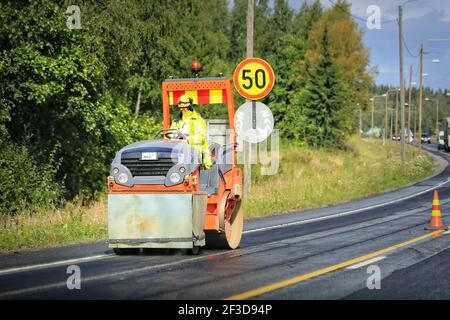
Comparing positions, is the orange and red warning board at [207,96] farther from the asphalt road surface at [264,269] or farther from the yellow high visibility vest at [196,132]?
the asphalt road surface at [264,269]

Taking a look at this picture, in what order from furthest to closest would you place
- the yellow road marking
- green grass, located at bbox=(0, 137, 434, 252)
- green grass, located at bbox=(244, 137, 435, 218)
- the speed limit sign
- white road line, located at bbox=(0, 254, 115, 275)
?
1. green grass, located at bbox=(244, 137, 435, 218)
2. the speed limit sign
3. green grass, located at bbox=(0, 137, 434, 252)
4. white road line, located at bbox=(0, 254, 115, 275)
5. the yellow road marking

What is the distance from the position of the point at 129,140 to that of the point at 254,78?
10.3m

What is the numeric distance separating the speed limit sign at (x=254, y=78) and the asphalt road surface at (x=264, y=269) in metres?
6.04

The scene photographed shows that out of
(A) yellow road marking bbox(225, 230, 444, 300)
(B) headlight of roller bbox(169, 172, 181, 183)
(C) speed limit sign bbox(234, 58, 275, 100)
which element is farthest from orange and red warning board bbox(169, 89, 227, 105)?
(C) speed limit sign bbox(234, 58, 275, 100)

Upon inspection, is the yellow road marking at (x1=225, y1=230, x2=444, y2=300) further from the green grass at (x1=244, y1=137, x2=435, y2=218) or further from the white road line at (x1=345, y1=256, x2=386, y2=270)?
the green grass at (x1=244, y1=137, x2=435, y2=218)

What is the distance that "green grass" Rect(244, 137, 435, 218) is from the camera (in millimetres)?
26698

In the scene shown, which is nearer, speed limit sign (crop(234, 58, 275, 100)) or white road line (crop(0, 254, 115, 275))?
white road line (crop(0, 254, 115, 275))

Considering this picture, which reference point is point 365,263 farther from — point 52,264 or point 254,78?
point 254,78

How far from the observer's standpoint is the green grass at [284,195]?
50.8 ft

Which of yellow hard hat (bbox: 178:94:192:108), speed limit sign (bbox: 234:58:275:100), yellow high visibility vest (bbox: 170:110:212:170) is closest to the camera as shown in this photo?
yellow high visibility vest (bbox: 170:110:212:170)

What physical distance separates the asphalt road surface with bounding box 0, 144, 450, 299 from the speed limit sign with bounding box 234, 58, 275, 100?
19.8ft

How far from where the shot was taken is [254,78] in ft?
75.6

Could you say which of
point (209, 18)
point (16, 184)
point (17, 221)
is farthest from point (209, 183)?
point (209, 18)
